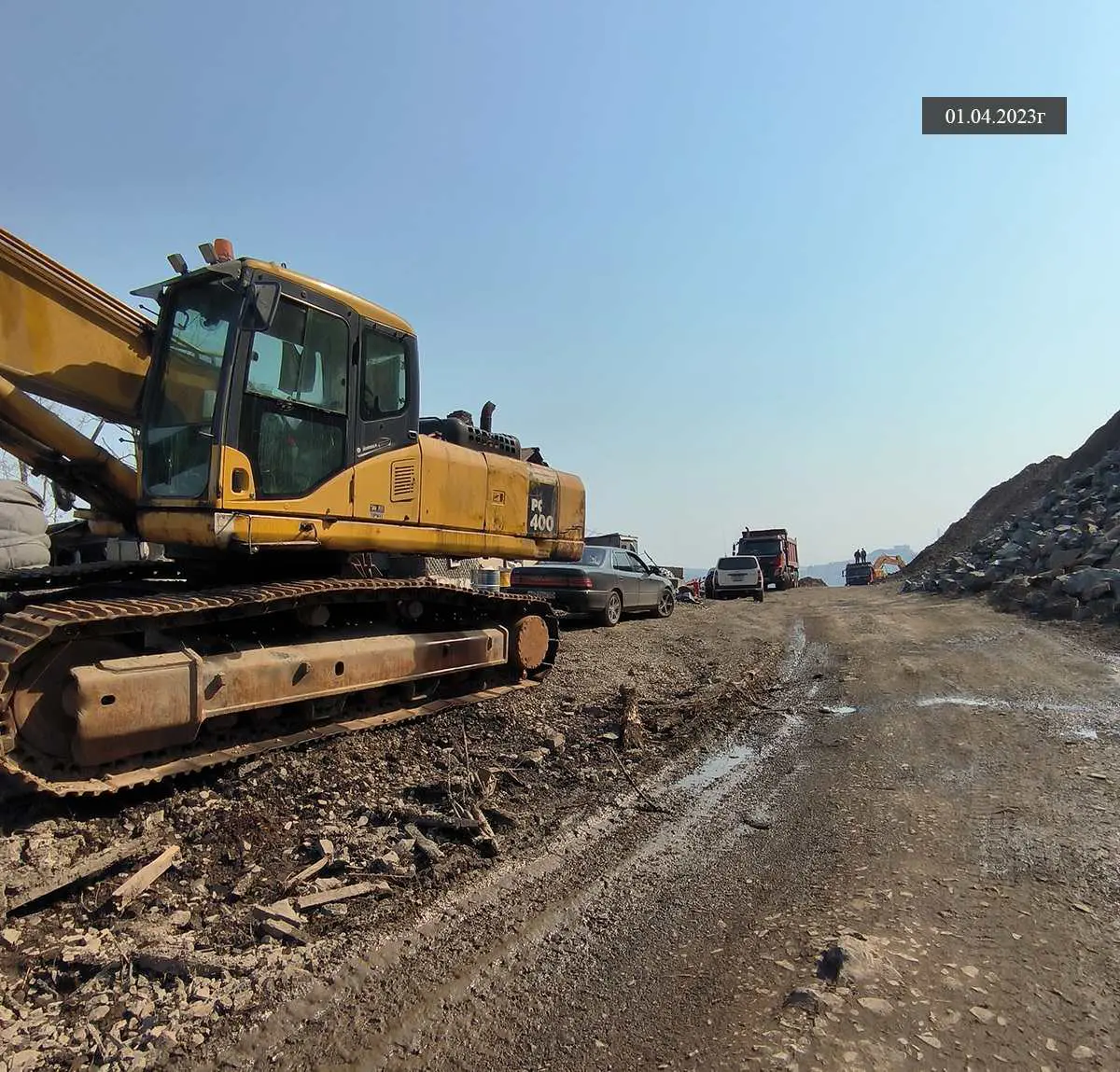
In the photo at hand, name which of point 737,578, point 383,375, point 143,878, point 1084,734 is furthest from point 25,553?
point 737,578

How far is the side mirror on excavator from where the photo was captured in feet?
17.3

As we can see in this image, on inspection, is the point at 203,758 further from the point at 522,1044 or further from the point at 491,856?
the point at 522,1044

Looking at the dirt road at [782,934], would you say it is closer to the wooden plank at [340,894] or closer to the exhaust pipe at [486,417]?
the wooden plank at [340,894]

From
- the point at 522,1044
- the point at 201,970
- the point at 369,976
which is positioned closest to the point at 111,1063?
the point at 201,970

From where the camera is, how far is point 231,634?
5867 mm

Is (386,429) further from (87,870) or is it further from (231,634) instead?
(87,870)

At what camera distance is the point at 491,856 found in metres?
4.05

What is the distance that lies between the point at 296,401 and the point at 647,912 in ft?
14.2

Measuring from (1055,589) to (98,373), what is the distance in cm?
1646

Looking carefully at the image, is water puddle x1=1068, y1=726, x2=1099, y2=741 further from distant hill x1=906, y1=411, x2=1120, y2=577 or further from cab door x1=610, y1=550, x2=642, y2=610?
distant hill x1=906, y1=411, x2=1120, y2=577

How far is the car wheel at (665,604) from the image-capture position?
17211mm

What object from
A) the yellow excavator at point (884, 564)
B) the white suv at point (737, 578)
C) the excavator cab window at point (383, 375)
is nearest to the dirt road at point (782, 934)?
the excavator cab window at point (383, 375)

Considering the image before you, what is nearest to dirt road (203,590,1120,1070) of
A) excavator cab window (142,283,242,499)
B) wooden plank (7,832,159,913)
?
wooden plank (7,832,159,913)

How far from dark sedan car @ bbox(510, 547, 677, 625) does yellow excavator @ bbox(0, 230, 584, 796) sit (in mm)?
6982
